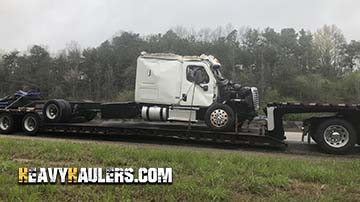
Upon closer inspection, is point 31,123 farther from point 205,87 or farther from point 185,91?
point 205,87

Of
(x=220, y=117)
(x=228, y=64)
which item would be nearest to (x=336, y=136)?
(x=220, y=117)

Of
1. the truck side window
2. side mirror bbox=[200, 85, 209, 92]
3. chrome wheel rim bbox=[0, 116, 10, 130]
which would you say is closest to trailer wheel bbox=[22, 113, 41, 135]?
chrome wheel rim bbox=[0, 116, 10, 130]

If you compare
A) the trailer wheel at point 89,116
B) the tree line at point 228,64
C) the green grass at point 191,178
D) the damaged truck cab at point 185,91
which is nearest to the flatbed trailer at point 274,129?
the damaged truck cab at point 185,91

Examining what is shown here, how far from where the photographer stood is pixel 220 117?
37.9ft

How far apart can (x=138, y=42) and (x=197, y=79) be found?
30.5 meters

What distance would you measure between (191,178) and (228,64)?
30032mm

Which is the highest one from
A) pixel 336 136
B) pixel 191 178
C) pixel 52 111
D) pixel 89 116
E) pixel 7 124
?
pixel 52 111

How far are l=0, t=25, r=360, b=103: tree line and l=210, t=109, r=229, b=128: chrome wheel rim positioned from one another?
22718 millimetres

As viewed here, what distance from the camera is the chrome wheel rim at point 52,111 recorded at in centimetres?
1320

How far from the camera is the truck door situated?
12391 mm

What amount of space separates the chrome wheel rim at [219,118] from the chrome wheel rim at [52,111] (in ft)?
16.0

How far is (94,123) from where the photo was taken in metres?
13.4

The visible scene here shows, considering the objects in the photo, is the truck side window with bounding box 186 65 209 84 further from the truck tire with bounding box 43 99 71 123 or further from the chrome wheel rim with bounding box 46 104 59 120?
the chrome wheel rim with bounding box 46 104 59 120

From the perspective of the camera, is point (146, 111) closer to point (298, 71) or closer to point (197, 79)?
point (197, 79)
